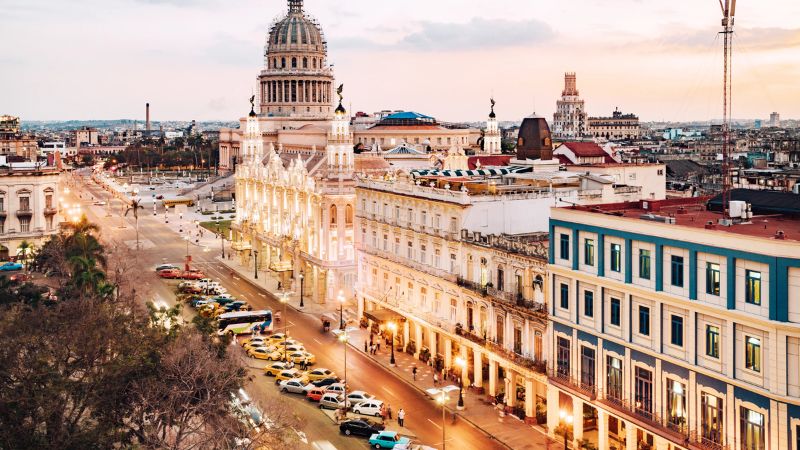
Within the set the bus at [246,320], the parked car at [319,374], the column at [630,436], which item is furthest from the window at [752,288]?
the bus at [246,320]

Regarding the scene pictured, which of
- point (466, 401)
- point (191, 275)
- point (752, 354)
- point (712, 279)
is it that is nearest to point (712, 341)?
point (752, 354)

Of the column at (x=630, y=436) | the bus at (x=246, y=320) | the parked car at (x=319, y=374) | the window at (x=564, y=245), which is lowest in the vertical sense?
the parked car at (x=319, y=374)

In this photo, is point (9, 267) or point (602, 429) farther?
point (9, 267)

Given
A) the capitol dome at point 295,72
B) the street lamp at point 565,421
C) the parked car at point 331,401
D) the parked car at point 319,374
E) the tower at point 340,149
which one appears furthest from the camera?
the capitol dome at point 295,72

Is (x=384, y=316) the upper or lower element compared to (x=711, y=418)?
lower

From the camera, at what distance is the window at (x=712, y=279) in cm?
3634

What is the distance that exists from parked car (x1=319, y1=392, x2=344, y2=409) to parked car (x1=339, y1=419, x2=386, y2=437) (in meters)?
3.77

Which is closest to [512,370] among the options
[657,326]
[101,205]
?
[657,326]

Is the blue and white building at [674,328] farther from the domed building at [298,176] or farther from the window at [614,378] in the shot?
the domed building at [298,176]

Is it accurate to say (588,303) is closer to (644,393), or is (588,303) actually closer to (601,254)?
(601,254)

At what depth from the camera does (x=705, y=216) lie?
146 ft

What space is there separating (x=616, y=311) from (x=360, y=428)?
51.6ft

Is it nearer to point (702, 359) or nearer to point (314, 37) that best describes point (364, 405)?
point (702, 359)

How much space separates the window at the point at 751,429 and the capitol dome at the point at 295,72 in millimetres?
116949
